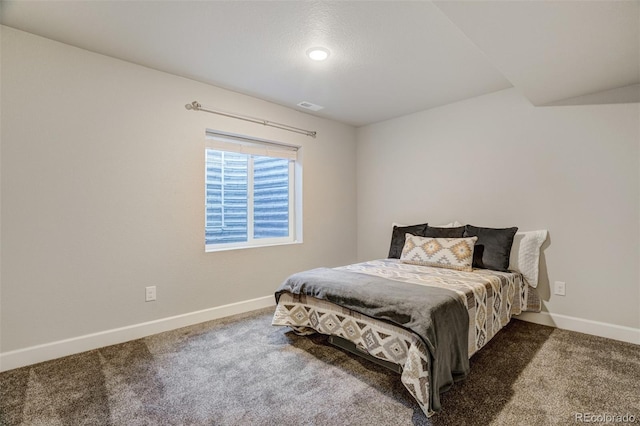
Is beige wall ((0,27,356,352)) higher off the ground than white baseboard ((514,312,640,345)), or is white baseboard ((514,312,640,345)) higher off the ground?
beige wall ((0,27,356,352))

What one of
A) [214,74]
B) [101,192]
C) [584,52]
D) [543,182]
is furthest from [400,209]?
[101,192]

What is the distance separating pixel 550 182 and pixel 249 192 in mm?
3009

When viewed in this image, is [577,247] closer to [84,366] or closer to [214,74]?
[214,74]

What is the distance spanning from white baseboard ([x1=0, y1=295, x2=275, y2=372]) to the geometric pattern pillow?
1.77 m

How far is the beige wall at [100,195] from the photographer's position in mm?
2039

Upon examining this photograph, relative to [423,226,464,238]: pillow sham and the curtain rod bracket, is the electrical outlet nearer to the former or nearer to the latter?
the curtain rod bracket

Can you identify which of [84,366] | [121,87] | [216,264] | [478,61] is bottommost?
[84,366]

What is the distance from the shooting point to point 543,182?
2770 mm

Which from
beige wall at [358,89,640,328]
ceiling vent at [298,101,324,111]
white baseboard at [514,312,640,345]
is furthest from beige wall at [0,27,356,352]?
white baseboard at [514,312,640,345]

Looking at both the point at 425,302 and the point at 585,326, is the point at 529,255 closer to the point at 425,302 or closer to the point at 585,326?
the point at 585,326

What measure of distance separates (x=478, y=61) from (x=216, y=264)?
9.76 ft

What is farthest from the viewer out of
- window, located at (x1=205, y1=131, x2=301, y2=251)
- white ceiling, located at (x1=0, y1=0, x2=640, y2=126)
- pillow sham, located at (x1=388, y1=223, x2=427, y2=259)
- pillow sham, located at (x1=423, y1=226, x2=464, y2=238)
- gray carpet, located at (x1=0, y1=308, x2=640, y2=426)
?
pillow sham, located at (x1=388, y1=223, x2=427, y2=259)

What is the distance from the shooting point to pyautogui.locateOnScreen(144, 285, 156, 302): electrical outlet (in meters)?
2.55

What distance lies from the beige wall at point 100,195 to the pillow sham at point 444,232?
6.37 ft
